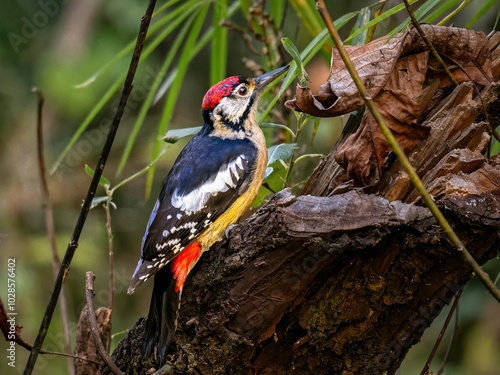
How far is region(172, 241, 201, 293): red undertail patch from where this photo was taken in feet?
8.30

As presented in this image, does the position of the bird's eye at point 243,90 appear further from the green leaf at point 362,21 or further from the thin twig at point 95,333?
the thin twig at point 95,333

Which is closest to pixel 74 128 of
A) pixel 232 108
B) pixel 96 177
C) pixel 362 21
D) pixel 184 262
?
pixel 232 108

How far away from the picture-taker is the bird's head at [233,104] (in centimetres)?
326

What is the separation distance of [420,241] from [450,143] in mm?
438

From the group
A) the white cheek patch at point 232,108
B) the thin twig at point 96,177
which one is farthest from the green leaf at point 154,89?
the thin twig at point 96,177

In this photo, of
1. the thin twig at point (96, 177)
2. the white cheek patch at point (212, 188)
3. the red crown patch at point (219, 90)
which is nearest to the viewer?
the thin twig at point (96, 177)

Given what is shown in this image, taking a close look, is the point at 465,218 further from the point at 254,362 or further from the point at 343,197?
the point at 254,362

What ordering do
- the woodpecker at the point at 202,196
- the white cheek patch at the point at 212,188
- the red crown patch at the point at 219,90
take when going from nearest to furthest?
1. the woodpecker at the point at 202,196
2. the white cheek patch at the point at 212,188
3. the red crown patch at the point at 219,90

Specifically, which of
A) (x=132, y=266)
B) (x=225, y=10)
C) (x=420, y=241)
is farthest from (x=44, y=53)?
(x=420, y=241)

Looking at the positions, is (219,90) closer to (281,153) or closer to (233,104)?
(233,104)

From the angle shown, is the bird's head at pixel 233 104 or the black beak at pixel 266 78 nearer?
the black beak at pixel 266 78

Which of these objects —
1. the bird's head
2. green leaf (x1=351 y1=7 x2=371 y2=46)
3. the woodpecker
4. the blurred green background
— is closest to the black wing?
the woodpecker

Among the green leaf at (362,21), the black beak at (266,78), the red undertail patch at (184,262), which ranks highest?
the black beak at (266,78)

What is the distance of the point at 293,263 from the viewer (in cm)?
212
